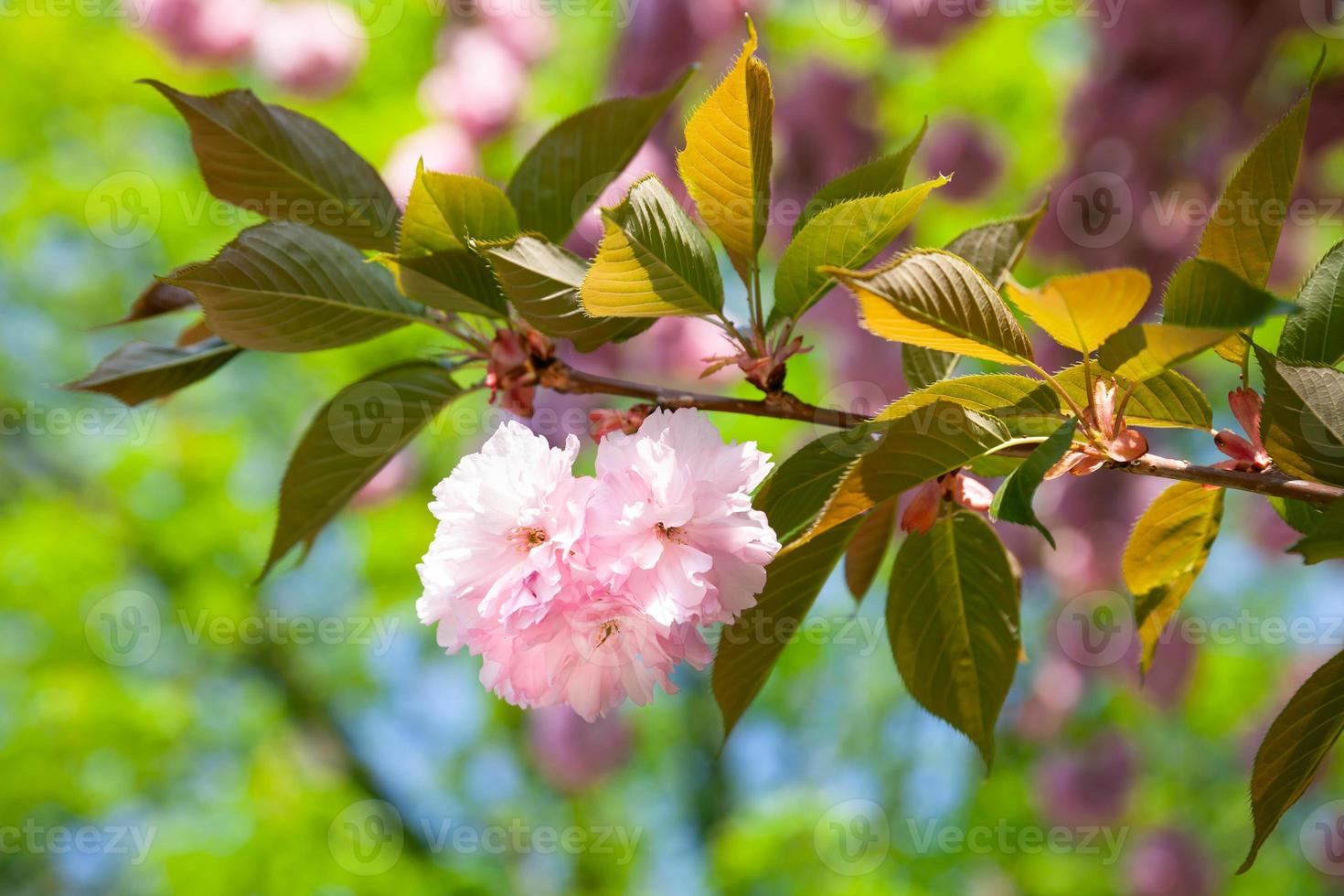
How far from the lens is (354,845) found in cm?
403

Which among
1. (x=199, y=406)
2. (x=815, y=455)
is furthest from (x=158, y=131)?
(x=815, y=455)

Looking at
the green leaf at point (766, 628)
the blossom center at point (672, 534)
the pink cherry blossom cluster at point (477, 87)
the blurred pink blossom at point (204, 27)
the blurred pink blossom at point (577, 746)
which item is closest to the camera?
the blossom center at point (672, 534)

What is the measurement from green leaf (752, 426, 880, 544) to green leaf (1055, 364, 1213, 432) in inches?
4.7

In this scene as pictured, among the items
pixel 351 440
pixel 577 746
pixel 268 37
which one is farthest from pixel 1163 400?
pixel 268 37

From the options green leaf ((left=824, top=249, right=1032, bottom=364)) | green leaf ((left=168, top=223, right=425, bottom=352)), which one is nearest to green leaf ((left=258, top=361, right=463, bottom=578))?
green leaf ((left=168, top=223, right=425, bottom=352))

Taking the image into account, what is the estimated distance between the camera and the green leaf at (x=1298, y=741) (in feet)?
1.83

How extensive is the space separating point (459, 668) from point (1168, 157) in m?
3.55

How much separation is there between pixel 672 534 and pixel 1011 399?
20cm

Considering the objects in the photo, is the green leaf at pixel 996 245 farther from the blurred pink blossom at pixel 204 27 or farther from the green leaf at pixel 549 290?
the blurred pink blossom at pixel 204 27

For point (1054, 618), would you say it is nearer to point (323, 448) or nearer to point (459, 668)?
point (459, 668)

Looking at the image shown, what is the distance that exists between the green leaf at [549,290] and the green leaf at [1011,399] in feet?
0.66

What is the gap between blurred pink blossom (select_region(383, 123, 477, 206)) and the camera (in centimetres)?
293

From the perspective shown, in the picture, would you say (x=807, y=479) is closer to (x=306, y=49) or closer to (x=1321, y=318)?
(x=1321, y=318)

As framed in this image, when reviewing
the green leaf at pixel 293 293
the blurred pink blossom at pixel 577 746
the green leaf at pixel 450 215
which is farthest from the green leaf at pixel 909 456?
the blurred pink blossom at pixel 577 746
